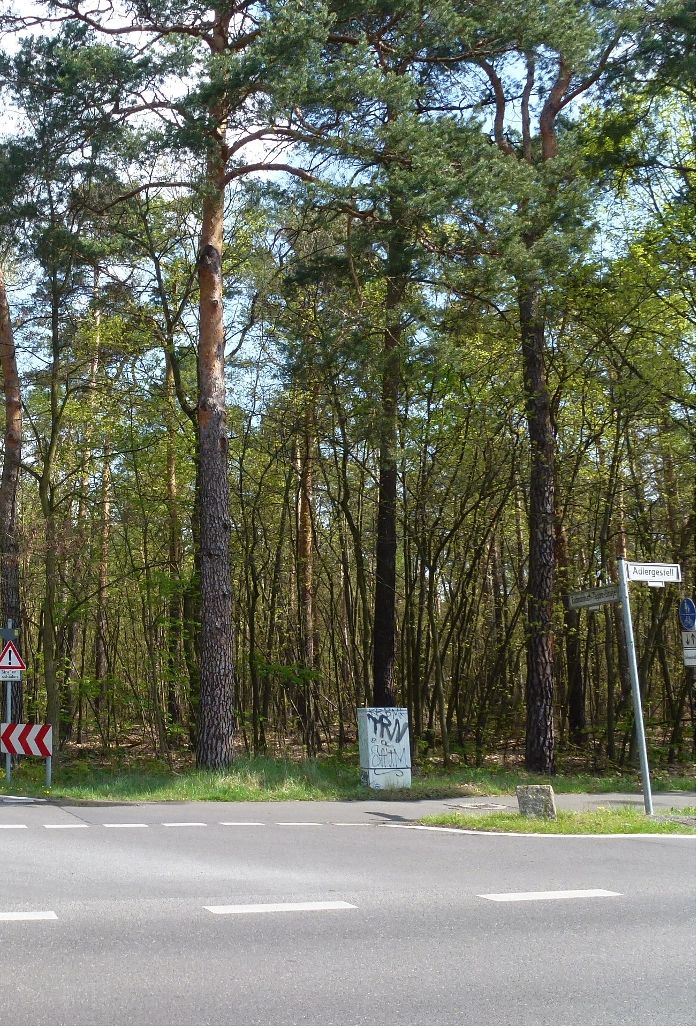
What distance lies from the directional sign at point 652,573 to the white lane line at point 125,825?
6865 millimetres

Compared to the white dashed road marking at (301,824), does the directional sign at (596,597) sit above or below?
above

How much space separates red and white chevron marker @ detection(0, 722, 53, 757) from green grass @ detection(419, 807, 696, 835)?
7680 mm

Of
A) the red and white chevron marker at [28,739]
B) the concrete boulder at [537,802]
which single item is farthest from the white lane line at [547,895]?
the red and white chevron marker at [28,739]

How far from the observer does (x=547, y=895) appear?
8.26 meters

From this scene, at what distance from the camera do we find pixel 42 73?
16.4m

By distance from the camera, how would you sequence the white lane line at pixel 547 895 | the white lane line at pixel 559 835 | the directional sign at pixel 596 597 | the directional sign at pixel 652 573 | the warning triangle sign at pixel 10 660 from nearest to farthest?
the white lane line at pixel 547 895
the white lane line at pixel 559 835
the directional sign at pixel 652 573
the directional sign at pixel 596 597
the warning triangle sign at pixel 10 660

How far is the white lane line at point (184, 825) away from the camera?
42.0 ft

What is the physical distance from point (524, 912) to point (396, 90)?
40.6 ft

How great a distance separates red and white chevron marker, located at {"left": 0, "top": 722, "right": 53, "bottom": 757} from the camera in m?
18.3

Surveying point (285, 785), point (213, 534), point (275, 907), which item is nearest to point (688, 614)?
point (285, 785)

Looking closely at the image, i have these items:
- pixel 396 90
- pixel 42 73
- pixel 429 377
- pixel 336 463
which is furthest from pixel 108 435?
pixel 396 90

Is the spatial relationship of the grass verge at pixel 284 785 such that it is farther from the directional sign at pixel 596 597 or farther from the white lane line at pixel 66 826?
the directional sign at pixel 596 597

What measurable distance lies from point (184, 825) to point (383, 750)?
5024 mm

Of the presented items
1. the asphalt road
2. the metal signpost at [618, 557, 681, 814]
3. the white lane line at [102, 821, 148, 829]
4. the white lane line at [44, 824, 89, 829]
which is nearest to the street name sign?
the metal signpost at [618, 557, 681, 814]
